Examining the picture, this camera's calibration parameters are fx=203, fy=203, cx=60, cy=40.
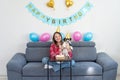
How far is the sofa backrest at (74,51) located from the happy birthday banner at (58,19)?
1.57 ft

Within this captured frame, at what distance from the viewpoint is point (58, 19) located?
425 centimetres

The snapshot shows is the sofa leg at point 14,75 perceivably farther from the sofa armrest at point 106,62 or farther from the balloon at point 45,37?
the sofa armrest at point 106,62

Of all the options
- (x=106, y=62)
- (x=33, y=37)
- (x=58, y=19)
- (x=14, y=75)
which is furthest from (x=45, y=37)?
(x=106, y=62)

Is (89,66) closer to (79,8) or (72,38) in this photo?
(72,38)

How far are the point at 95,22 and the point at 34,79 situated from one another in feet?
5.74

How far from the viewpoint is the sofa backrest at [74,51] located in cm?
406

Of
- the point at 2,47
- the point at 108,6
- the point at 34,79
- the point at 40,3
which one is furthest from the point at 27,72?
the point at 108,6

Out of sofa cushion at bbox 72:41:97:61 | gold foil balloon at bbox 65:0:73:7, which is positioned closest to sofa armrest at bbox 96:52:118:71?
sofa cushion at bbox 72:41:97:61

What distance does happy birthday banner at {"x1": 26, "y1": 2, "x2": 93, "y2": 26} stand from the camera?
421 cm

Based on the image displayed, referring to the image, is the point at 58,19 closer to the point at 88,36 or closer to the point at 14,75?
the point at 88,36

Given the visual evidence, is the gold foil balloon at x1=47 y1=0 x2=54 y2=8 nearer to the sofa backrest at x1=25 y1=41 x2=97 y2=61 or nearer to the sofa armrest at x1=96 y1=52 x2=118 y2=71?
the sofa backrest at x1=25 y1=41 x2=97 y2=61

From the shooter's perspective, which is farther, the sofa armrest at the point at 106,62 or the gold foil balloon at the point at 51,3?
the gold foil balloon at the point at 51,3

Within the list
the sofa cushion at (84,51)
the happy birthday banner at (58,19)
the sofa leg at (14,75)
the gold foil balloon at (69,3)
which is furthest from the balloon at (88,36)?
the sofa leg at (14,75)

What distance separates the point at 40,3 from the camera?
4.21 meters
